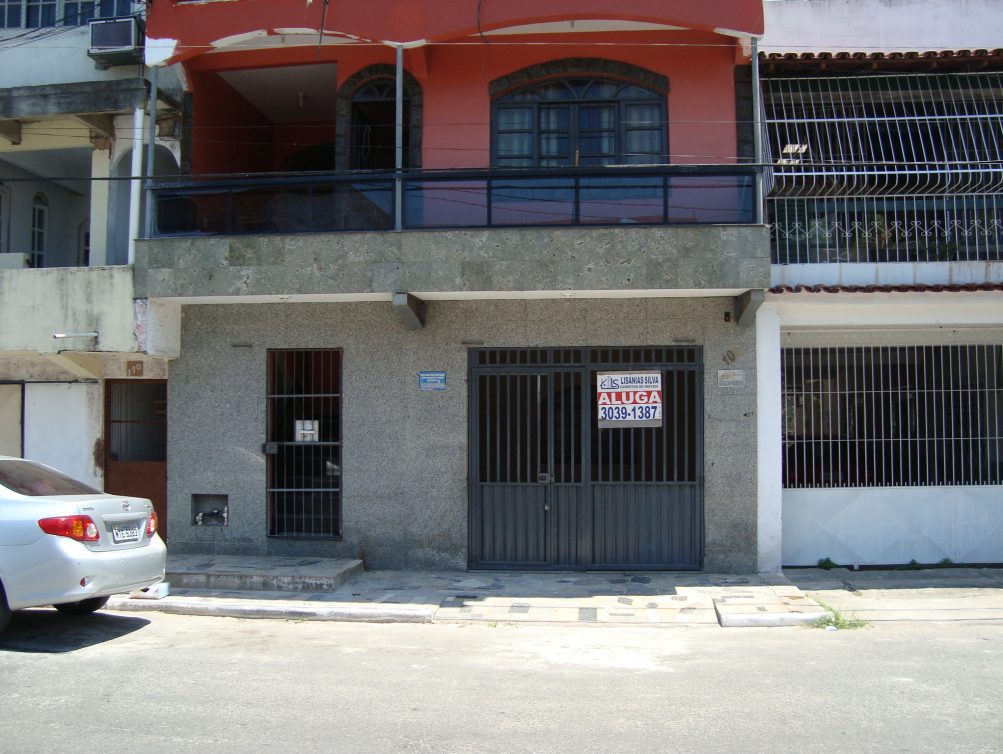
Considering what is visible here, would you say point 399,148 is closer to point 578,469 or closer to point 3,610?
point 578,469

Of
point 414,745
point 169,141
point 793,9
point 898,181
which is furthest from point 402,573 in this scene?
point 793,9

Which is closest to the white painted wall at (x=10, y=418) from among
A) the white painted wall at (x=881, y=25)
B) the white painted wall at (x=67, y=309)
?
the white painted wall at (x=67, y=309)

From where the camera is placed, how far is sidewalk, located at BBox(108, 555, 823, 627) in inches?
309

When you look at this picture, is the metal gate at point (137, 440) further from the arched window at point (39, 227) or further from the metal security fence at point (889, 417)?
the metal security fence at point (889, 417)

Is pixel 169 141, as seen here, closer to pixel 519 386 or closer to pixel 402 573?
pixel 519 386

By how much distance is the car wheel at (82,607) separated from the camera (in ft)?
23.8

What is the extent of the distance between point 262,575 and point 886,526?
734 cm

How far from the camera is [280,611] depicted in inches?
311

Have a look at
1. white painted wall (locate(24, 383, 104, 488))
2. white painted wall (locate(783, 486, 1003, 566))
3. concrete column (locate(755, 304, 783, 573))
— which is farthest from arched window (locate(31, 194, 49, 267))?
white painted wall (locate(783, 486, 1003, 566))

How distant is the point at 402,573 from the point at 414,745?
5.17 m

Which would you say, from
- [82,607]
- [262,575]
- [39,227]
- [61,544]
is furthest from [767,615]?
[39,227]

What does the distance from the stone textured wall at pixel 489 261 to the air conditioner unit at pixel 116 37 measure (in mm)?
3363

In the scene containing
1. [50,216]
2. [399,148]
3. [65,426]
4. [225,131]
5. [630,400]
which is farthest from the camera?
[50,216]

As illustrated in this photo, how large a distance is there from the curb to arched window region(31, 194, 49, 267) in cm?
692
